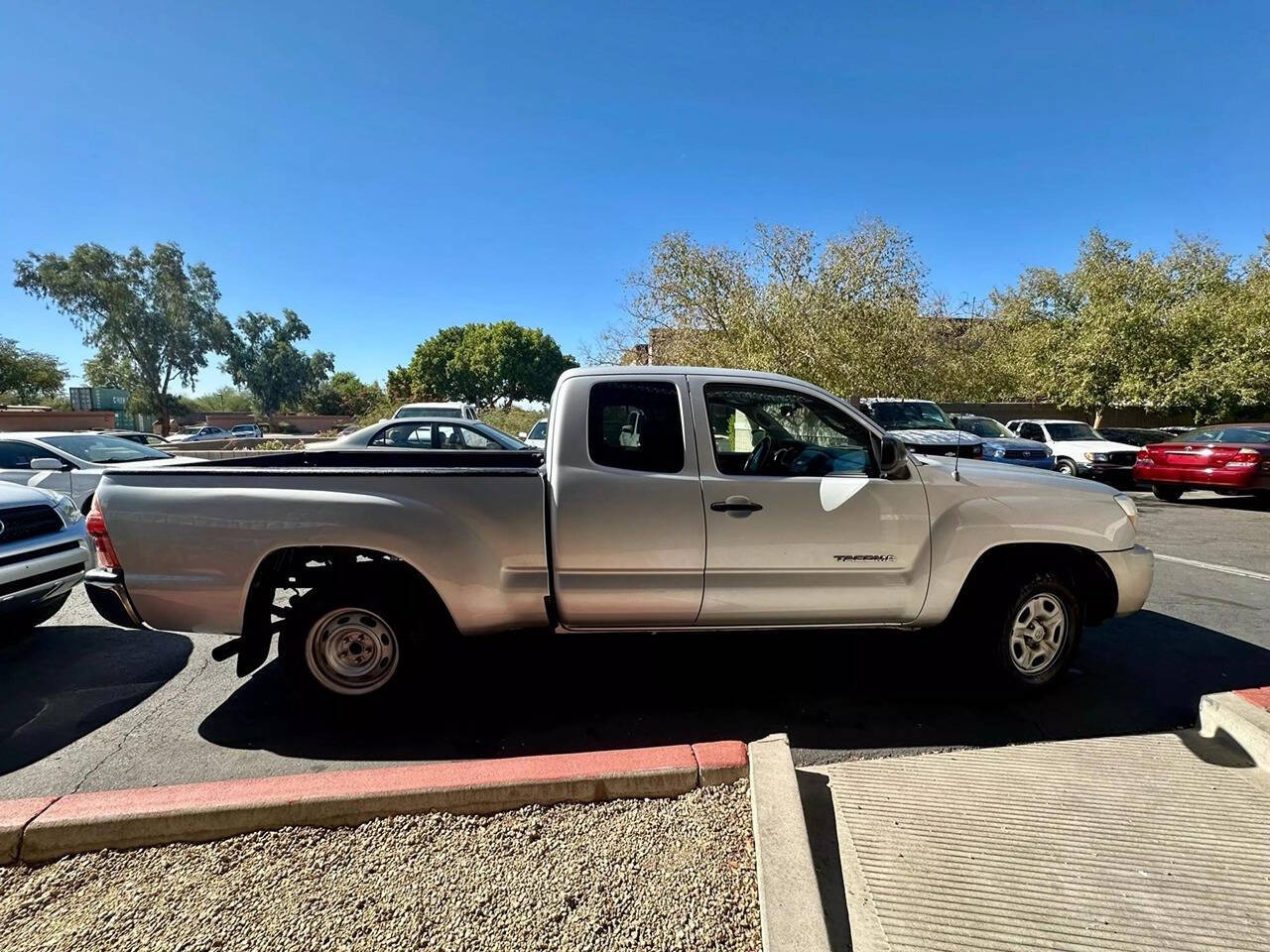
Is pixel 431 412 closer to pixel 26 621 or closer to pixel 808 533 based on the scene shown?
pixel 26 621

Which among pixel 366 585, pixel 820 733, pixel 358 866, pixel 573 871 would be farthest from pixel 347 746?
pixel 820 733

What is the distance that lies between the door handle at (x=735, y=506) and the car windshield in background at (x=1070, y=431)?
1549 centimetres

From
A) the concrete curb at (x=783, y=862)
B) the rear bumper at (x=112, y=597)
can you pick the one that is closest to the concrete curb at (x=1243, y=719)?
the concrete curb at (x=783, y=862)

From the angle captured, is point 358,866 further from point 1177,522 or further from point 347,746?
point 1177,522

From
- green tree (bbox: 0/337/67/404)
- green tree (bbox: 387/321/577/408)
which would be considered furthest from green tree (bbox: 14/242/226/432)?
green tree (bbox: 387/321/577/408)

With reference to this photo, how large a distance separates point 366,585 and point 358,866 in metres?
1.34

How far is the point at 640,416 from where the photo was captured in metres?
3.19

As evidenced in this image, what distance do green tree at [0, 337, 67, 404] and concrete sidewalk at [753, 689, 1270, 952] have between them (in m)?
54.3

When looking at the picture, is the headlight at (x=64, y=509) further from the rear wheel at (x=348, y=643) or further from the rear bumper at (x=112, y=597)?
the rear wheel at (x=348, y=643)

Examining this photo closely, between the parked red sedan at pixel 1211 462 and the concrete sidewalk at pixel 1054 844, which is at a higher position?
the parked red sedan at pixel 1211 462

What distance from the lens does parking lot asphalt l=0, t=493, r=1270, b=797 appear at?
2.89m

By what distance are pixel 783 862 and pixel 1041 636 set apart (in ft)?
7.93

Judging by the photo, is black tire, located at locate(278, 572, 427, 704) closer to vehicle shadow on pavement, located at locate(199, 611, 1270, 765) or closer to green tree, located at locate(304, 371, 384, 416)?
vehicle shadow on pavement, located at locate(199, 611, 1270, 765)

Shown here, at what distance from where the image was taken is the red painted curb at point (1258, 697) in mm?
2888
